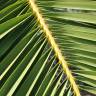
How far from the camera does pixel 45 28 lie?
1.48 meters

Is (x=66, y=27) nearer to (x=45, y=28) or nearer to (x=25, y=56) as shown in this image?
(x=45, y=28)

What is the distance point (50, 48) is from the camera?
147 centimetres

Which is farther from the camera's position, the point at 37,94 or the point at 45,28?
the point at 45,28

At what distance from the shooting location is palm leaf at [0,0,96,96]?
4.56 feet

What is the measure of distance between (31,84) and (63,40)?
0.22 m

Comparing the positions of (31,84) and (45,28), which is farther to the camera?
(45,28)

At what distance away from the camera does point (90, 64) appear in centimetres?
141

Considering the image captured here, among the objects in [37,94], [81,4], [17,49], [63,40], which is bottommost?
[37,94]

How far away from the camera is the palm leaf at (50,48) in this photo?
139 cm

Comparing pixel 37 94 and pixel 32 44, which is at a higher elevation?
pixel 32 44

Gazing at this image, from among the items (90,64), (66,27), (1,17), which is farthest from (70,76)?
(1,17)

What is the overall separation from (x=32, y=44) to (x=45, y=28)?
8 centimetres

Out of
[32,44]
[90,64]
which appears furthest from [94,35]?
[32,44]

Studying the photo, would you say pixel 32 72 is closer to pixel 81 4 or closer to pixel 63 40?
pixel 63 40
